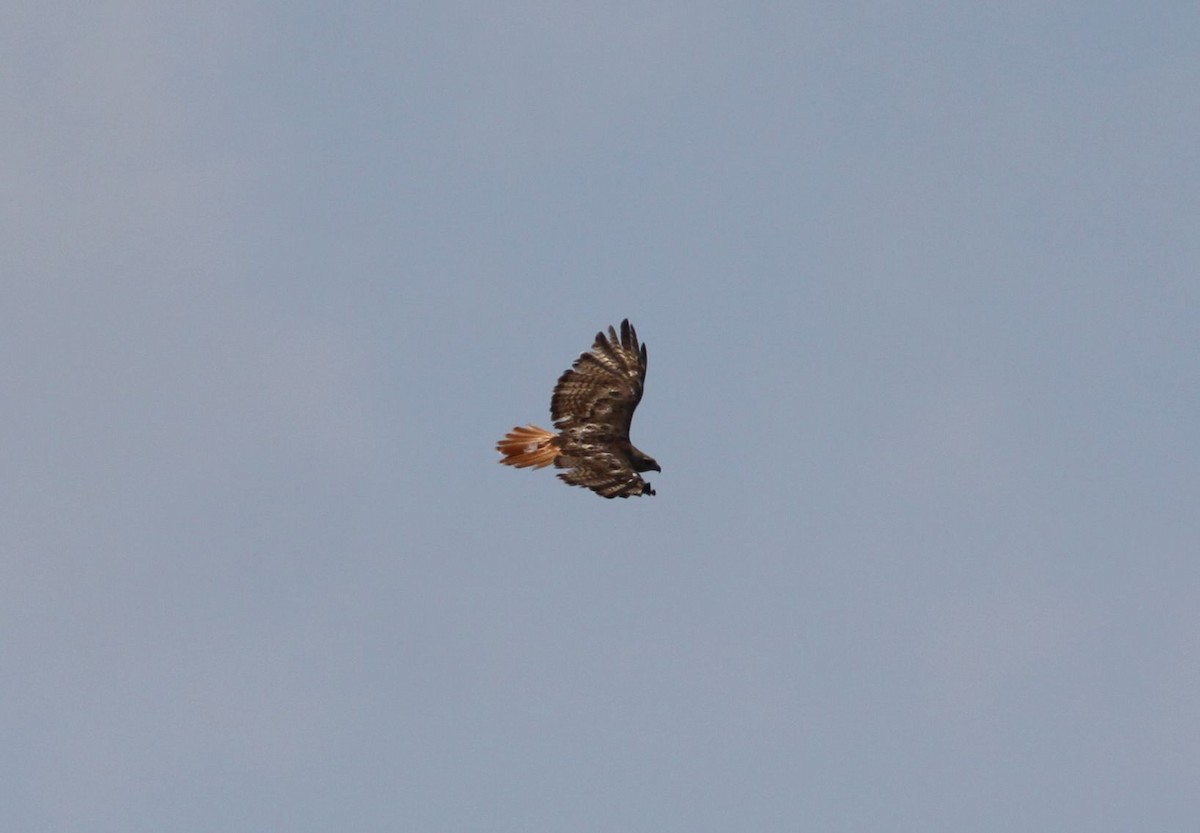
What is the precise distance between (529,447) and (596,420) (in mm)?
1567

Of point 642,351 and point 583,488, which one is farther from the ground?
point 642,351

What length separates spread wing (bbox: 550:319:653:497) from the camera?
32375 mm

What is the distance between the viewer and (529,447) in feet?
110

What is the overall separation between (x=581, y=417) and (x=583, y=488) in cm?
181

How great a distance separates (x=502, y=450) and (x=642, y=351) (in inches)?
143

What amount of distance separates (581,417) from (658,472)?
2019 millimetres

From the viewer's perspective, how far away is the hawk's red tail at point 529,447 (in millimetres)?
33250

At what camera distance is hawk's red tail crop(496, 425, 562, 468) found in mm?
33250

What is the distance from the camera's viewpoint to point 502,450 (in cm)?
3356

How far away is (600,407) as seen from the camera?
33.0m

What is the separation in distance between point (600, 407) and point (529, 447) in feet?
5.79

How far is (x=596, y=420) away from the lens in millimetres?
33031

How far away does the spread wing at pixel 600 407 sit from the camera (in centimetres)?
3238

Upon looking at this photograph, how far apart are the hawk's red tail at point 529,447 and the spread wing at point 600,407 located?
1.14ft
